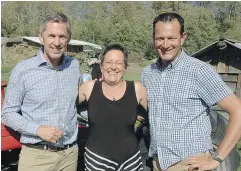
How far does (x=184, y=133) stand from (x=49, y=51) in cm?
129

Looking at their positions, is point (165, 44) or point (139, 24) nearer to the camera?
point (165, 44)

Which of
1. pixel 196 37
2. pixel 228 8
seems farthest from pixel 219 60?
pixel 228 8

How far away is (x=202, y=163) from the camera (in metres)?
2.99

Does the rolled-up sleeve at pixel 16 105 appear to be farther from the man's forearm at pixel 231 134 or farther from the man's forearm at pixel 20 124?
the man's forearm at pixel 231 134

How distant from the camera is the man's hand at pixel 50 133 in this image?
308 cm

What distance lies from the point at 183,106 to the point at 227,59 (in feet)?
29.9

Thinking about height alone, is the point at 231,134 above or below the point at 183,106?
below

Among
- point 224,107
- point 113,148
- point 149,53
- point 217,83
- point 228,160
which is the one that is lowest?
point 149,53

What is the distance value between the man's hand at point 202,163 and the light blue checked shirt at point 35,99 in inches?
41.9

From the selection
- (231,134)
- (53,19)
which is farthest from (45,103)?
(231,134)

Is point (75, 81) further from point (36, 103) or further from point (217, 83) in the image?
point (217, 83)

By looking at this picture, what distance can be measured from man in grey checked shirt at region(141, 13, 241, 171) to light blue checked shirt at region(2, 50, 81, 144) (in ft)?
2.52

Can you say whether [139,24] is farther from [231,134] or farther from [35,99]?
[231,134]

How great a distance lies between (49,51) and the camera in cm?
324
